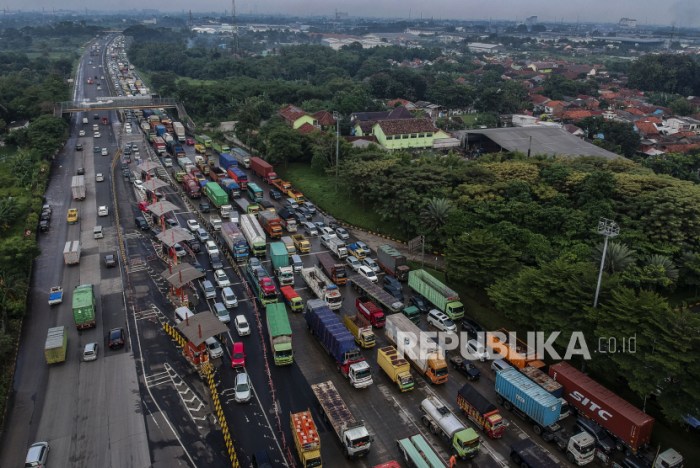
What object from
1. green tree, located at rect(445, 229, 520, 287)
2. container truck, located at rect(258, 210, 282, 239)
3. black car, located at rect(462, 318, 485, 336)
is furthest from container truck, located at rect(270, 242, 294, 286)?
black car, located at rect(462, 318, 485, 336)

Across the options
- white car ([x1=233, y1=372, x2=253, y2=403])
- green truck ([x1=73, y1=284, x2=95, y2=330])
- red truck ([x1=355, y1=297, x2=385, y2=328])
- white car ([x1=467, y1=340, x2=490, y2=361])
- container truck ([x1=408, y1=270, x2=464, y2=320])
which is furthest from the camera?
container truck ([x1=408, y1=270, x2=464, y2=320])

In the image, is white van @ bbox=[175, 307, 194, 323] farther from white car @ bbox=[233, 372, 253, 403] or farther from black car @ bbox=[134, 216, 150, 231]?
black car @ bbox=[134, 216, 150, 231]

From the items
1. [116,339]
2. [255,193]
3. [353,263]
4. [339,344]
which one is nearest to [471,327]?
[339,344]

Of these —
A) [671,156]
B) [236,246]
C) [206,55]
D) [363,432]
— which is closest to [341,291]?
[236,246]

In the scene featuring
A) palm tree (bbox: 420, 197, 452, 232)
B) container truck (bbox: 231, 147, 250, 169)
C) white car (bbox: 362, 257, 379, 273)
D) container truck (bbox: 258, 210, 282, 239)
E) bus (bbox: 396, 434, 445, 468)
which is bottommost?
white car (bbox: 362, 257, 379, 273)

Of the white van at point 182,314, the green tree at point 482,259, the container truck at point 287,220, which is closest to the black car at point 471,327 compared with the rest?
the green tree at point 482,259

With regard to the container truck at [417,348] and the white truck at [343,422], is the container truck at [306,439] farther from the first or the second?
the container truck at [417,348]

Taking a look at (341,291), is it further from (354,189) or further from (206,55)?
(206,55)
